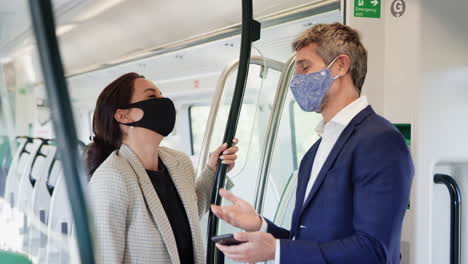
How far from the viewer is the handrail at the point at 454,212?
261cm

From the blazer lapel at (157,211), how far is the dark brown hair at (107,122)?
0.73ft

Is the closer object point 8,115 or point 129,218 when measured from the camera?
point 8,115

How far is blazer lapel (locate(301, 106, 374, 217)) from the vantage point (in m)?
1.68

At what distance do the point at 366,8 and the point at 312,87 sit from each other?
0.78 meters

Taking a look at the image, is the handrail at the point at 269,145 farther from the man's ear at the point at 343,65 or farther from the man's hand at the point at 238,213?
the man's hand at the point at 238,213

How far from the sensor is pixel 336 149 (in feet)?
5.56

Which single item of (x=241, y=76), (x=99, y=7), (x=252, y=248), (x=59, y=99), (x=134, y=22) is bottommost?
(x=252, y=248)

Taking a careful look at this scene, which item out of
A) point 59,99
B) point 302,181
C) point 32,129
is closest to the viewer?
point 59,99

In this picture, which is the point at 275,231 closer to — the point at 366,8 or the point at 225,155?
the point at 225,155

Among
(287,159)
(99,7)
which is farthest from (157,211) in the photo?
(99,7)

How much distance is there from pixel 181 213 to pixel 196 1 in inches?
107

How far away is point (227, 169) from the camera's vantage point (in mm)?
2281

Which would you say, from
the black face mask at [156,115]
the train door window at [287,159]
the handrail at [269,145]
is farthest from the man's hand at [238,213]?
the train door window at [287,159]

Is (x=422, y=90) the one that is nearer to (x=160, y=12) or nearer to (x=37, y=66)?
(x=37, y=66)
